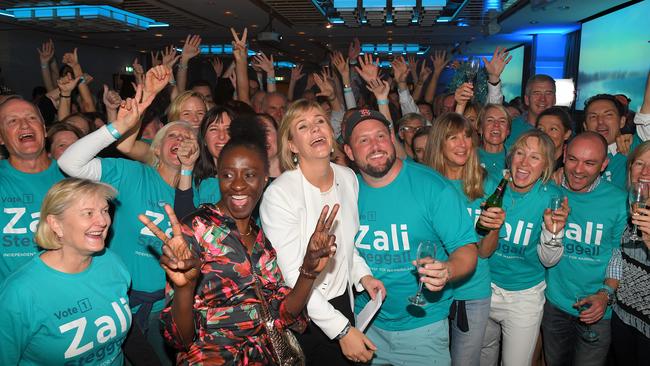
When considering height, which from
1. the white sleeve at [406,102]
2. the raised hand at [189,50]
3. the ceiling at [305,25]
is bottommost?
the white sleeve at [406,102]

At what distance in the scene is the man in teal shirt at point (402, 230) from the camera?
2.42 meters

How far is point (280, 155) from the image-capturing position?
2.53 metres

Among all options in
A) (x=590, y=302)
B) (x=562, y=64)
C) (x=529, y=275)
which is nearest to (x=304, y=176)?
(x=529, y=275)

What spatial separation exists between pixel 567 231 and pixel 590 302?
44cm

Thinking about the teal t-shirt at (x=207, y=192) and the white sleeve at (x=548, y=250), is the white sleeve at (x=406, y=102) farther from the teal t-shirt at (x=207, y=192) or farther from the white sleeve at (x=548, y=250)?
the teal t-shirt at (x=207, y=192)

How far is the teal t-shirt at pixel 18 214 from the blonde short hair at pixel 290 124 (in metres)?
1.36

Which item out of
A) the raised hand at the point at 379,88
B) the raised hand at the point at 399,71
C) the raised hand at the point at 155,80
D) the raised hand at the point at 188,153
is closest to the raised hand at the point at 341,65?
the raised hand at the point at 399,71

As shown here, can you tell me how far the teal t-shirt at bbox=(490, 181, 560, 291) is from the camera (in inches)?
114

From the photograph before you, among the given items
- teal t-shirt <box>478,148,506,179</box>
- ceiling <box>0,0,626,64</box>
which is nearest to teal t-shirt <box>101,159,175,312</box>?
teal t-shirt <box>478,148,506,179</box>

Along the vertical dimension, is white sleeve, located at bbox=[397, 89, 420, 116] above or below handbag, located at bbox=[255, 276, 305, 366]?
above

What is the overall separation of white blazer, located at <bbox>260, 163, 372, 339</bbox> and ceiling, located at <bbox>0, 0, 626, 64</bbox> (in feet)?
18.5

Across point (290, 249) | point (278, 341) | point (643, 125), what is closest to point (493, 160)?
point (643, 125)

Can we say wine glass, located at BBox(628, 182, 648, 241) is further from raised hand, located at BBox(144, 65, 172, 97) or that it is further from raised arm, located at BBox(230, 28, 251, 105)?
raised arm, located at BBox(230, 28, 251, 105)

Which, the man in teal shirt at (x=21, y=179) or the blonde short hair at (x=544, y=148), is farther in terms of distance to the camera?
the blonde short hair at (x=544, y=148)
